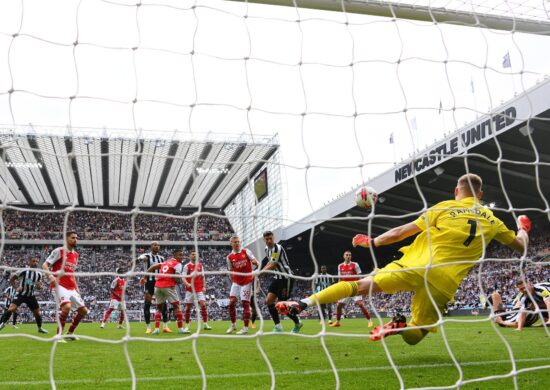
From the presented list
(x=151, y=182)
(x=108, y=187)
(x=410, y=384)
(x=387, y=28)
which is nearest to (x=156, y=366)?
(x=410, y=384)

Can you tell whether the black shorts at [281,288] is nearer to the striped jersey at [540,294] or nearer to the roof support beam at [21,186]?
the striped jersey at [540,294]

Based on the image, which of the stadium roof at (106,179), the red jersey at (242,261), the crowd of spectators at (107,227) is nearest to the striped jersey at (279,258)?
the red jersey at (242,261)

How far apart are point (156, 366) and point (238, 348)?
1.58 metres

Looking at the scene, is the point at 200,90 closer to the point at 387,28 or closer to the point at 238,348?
the point at 387,28

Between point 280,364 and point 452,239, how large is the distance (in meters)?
1.91

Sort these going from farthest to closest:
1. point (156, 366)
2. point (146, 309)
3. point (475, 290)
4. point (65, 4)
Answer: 1. point (475, 290)
2. point (146, 309)
3. point (156, 366)
4. point (65, 4)

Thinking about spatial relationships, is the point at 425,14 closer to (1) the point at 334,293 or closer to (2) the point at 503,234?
(2) the point at 503,234

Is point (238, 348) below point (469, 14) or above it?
below

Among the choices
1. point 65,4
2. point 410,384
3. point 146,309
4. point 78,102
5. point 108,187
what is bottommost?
point 410,384

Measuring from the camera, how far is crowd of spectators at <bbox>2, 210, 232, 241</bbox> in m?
34.9

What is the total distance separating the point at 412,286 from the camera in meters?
4.09

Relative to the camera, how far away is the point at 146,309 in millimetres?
10703

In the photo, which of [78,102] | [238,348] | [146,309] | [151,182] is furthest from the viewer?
[151,182]

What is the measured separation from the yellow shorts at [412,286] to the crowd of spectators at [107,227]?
3037 cm
